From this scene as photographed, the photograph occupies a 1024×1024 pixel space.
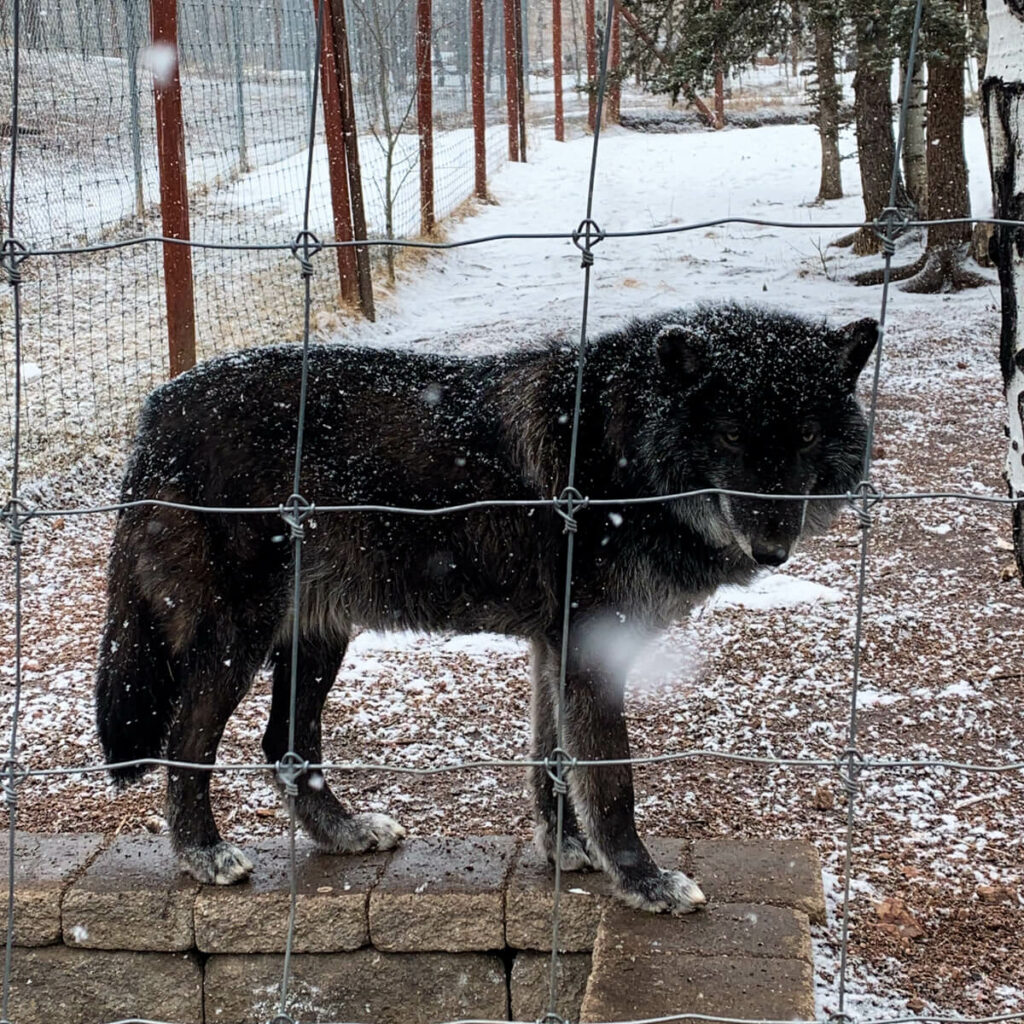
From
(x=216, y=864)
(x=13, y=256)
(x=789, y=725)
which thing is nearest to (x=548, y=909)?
(x=216, y=864)

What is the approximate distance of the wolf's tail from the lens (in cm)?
320

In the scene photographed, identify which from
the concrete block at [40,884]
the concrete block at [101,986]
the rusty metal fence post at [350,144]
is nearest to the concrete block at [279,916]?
the concrete block at [101,986]

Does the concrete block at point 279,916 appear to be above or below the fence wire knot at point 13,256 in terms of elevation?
below

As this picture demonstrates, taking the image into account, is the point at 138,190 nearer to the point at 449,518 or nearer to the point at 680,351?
the point at 449,518

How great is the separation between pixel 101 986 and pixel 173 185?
3813 millimetres

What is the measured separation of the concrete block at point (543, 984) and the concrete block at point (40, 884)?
1.29 metres

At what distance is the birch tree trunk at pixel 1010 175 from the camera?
2.64m

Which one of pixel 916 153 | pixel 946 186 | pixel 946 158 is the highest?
pixel 916 153

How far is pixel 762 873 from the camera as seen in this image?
10.5 ft

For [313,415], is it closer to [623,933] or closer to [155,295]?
[623,933]

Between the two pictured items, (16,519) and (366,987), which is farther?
(366,987)

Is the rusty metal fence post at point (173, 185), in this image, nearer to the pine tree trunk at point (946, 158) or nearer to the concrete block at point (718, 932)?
the concrete block at point (718, 932)

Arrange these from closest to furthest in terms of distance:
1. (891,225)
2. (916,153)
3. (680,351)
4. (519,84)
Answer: (891,225)
(680,351)
(916,153)
(519,84)

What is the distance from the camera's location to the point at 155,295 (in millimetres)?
8461
